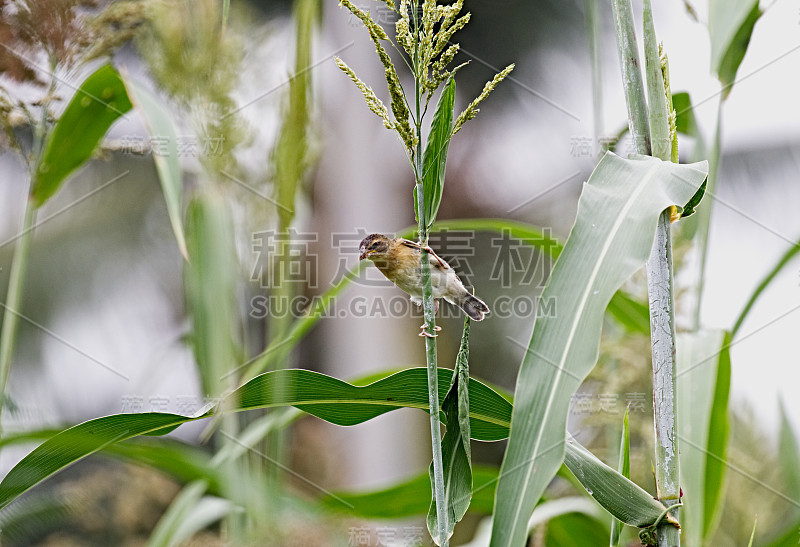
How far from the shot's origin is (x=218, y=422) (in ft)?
2.09

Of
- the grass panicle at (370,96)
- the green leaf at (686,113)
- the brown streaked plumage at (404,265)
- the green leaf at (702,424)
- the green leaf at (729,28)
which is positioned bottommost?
the green leaf at (702,424)

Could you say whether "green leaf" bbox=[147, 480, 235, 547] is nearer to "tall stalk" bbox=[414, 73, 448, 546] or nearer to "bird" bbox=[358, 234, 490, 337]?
"bird" bbox=[358, 234, 490, 337]

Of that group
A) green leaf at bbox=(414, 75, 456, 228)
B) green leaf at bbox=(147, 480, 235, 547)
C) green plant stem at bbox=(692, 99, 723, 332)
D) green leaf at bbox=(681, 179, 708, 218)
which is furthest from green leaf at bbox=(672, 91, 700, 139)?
green leaf at bbox=(147, 480, 235, 547)

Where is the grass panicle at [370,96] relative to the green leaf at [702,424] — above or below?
above

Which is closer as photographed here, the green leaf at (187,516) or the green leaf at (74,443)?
the green leaf at (74,443)

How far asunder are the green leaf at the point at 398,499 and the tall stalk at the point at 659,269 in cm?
34

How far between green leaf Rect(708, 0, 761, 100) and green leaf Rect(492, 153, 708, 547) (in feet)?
0.82

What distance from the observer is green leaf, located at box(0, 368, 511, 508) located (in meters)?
0.41

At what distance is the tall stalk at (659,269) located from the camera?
0.39 metres

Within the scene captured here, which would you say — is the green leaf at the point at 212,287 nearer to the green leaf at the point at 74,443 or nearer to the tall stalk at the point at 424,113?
the green leaf at the point at 74,443

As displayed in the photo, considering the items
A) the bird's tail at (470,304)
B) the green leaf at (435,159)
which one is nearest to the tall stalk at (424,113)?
the green leaf at (435,159)

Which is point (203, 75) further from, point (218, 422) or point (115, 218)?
point (115, 218)

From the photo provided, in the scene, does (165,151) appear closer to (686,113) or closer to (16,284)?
(16,284)

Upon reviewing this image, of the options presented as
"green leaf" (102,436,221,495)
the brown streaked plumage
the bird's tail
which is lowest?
→ "green leaf" (102,436,221,495)
